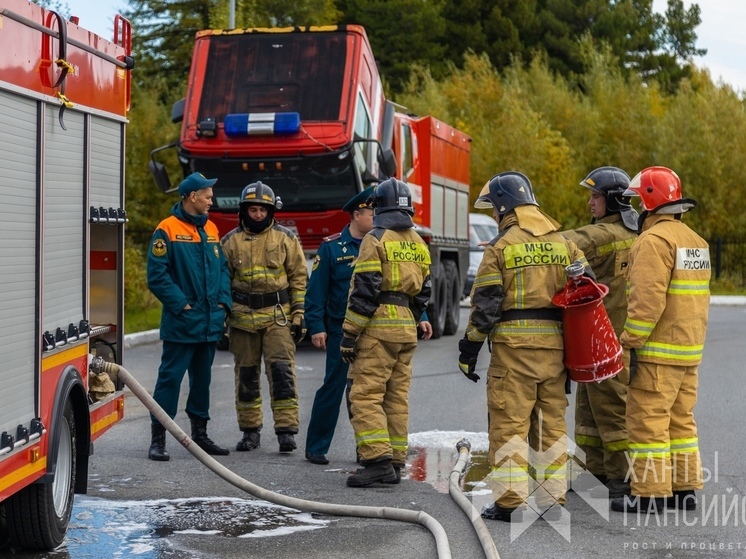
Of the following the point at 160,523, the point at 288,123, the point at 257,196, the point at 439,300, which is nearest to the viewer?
the point at 160,523

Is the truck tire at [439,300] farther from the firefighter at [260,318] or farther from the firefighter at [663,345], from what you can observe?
the firefighter at [663,345]

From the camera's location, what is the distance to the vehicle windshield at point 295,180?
14.5 meters

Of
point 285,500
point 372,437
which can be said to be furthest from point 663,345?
point 285,500

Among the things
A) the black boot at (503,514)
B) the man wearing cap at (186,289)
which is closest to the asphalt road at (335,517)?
the black boot at (503,514)

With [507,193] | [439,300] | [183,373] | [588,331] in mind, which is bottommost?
[183,373]

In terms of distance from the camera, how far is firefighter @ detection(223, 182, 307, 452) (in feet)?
29.0

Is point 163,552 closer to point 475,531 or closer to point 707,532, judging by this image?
point 475,531

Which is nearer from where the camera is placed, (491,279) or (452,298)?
(491,279)

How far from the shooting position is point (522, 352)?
263 inches

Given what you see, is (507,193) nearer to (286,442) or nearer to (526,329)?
(526,329)

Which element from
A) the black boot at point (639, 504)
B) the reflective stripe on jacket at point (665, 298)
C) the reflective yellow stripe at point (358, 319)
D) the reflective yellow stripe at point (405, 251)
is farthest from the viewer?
the reflective yellow stripe at point (405, 251)

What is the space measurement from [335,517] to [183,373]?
2356mm

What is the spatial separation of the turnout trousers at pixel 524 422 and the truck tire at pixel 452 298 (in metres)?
11.6

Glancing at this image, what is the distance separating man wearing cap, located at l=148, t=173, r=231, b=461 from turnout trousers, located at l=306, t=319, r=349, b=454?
0.67 metres
